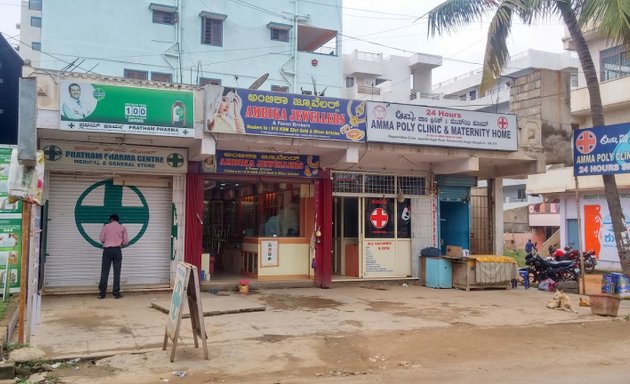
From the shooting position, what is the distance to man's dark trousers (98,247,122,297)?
37.1ft

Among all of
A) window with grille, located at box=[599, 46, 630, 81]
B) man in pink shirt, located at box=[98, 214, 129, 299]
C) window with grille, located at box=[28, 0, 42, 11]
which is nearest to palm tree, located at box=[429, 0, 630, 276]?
man in pink shirt, located at box=[98, 214, 129, 299]

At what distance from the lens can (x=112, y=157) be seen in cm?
1195

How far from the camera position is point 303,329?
8.62m

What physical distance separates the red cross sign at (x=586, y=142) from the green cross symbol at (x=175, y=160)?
9.28m

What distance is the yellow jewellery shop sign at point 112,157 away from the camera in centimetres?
1150

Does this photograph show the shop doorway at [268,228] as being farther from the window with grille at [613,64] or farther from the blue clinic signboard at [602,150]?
the window with grille at [613,64]

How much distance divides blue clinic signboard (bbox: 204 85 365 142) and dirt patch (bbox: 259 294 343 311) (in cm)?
349

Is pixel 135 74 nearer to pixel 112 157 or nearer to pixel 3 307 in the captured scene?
pixel 112 157

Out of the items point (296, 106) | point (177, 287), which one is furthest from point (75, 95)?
point (177, 287)

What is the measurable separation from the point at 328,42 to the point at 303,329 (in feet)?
74.9

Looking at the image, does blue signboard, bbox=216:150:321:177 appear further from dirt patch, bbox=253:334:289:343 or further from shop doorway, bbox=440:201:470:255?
dirt patch, bbox=253:334:289:343

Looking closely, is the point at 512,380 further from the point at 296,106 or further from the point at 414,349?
the point at 296,106

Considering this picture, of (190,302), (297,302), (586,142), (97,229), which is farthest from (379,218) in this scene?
(190,302)

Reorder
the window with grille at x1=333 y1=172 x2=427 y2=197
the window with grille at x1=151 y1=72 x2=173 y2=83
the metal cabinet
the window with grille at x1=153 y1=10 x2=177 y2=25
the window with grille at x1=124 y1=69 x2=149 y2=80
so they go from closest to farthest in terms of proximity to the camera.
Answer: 1. the metal cabinet
2. the window with grille at x1=333 y1=172 x2=427 y2=197
3. the window with grille at x1=124 y1=69 x2=149 y2=80
4. the window with grille at x1=151 y1=72 x2=173 y2=83
5. the window with grille at x1=153 y1=10 x2=177 y2=25
